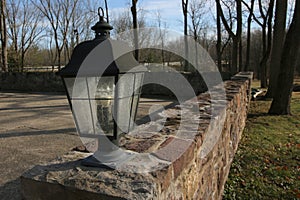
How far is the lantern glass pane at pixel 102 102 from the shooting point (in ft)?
3.36

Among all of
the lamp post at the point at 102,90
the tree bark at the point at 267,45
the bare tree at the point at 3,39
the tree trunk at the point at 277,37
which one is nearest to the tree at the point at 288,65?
the tree trunk at the point at 277,37

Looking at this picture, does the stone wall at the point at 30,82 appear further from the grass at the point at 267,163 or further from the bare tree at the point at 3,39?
the grass at the point at 267,163

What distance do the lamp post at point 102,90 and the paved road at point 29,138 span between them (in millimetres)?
838

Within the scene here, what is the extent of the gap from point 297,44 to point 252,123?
2.11 meters

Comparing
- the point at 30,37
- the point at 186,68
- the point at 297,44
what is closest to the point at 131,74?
the point at 297,44

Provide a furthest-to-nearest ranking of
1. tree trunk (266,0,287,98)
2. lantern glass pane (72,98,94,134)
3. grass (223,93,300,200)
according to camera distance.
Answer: tree trunk (266,0,287,98) → grass (223,93,300,200) → lantern glass pane (72,98,94,134)

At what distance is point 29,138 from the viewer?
4289 mm

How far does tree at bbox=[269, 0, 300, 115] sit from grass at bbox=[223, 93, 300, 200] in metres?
0.59

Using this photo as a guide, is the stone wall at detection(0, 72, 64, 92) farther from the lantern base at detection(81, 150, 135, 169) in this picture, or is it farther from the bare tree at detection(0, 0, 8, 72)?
the lantern base at detection(81, 150, 135, 169)

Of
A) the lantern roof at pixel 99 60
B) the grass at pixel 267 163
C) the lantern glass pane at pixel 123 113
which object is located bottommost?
the grass at pixel 267 163

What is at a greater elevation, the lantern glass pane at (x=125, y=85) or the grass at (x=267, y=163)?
the lantern glass pane at (x=125, y=85)

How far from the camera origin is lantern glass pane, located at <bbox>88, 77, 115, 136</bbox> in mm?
1025

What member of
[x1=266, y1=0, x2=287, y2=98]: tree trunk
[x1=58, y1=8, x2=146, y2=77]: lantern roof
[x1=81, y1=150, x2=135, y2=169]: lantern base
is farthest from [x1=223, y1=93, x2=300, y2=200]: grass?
[x1=266, y1=0, x2=287, y2=98]: tree trunk

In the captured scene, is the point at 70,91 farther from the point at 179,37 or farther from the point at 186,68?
the point at 179,37
